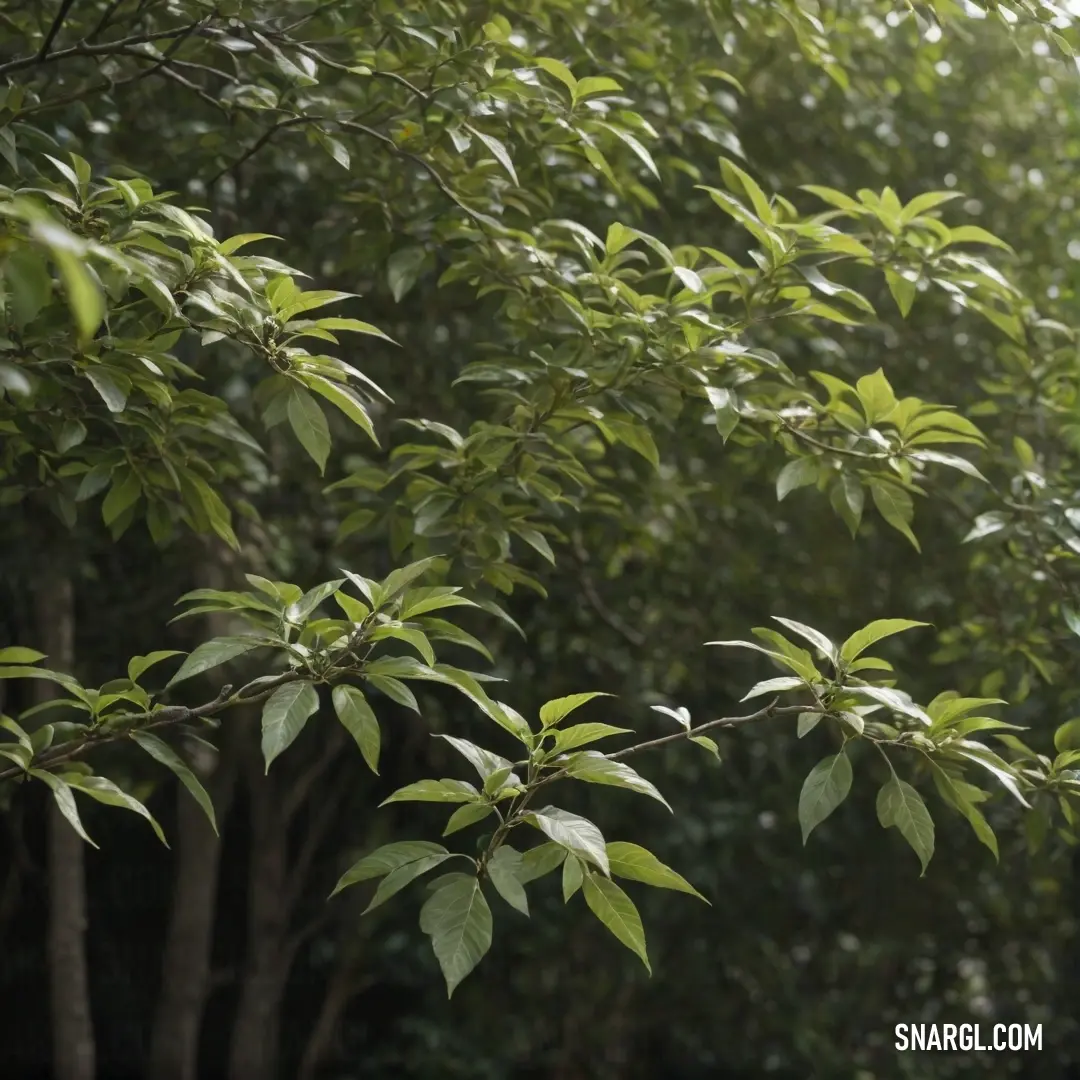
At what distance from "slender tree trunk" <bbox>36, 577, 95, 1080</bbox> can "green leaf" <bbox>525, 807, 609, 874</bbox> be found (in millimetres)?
2215

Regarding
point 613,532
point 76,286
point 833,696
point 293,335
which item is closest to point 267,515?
point 613,532

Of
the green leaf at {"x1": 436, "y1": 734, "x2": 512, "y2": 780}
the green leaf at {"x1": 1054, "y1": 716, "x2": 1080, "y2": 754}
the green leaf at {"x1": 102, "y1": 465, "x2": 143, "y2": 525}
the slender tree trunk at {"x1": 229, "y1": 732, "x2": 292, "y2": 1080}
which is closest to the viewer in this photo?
the green leaf at {"x1": 436, "y1": 734, "x2": 512, "y2": 780}

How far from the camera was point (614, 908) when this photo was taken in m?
1.14

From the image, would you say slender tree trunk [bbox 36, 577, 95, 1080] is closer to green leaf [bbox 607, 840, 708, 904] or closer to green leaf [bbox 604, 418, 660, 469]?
green leaf [bbox 604, 418, 660, 469]

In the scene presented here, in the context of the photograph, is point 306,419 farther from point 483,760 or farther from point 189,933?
point 189,933

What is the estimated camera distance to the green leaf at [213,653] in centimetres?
116

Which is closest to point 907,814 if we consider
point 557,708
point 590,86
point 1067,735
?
point 1067,735

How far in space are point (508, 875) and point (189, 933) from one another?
250 cm

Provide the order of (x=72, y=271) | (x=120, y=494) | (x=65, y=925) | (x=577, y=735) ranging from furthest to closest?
(x=65, y=925), (x=120, y=494), (x=577, y=735), (x=72, y=271)

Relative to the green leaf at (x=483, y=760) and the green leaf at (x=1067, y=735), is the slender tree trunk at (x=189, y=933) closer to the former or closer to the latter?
the green leaf at (x=483, y=760)

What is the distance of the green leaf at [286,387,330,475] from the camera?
133 centimetres

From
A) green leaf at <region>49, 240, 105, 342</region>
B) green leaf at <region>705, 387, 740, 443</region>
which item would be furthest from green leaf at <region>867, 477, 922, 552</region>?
green leaf at <region>49, 240, 105, 342</region>

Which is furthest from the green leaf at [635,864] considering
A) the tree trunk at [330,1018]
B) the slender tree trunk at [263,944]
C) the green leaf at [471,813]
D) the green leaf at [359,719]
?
the tree trunk at [330,1018]

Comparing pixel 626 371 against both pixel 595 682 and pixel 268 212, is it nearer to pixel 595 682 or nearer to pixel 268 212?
pixel 268 212
